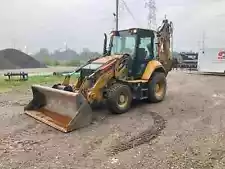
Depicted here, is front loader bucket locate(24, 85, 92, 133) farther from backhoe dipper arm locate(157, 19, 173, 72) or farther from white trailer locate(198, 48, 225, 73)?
white trailer locate(198, 48, 225, 73)

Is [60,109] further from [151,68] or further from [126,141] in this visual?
[151,68]

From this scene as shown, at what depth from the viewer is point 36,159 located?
511 centimetres

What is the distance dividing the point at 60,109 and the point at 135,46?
3.03m

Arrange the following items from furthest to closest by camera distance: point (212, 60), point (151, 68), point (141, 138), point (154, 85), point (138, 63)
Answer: point (212, 60) < point (154, 85) < point (151, 68) < point (138, 63) < point (141, 138)

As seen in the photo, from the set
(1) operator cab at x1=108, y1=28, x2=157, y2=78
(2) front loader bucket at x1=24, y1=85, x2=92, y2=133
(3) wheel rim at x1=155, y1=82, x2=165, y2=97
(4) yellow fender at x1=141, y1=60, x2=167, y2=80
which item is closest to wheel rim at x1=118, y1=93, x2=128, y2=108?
(1) operator cab at x1=108, y1=28, x2=157, y2=78

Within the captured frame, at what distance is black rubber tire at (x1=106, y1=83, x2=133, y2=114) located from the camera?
8.05 metres

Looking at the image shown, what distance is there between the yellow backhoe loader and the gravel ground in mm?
367

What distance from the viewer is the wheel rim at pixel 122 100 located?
8.37m

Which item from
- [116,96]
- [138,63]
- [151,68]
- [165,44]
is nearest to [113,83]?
[116,96]

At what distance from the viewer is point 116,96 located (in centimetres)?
812

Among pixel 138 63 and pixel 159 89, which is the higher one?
pixel 138 63

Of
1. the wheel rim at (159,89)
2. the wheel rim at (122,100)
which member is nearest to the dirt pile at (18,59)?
the wheel rim at (159,89)

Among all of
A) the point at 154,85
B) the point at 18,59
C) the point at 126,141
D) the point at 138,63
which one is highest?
the point at 18,59

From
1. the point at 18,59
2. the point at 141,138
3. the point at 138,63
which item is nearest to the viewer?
the point at 141,138
